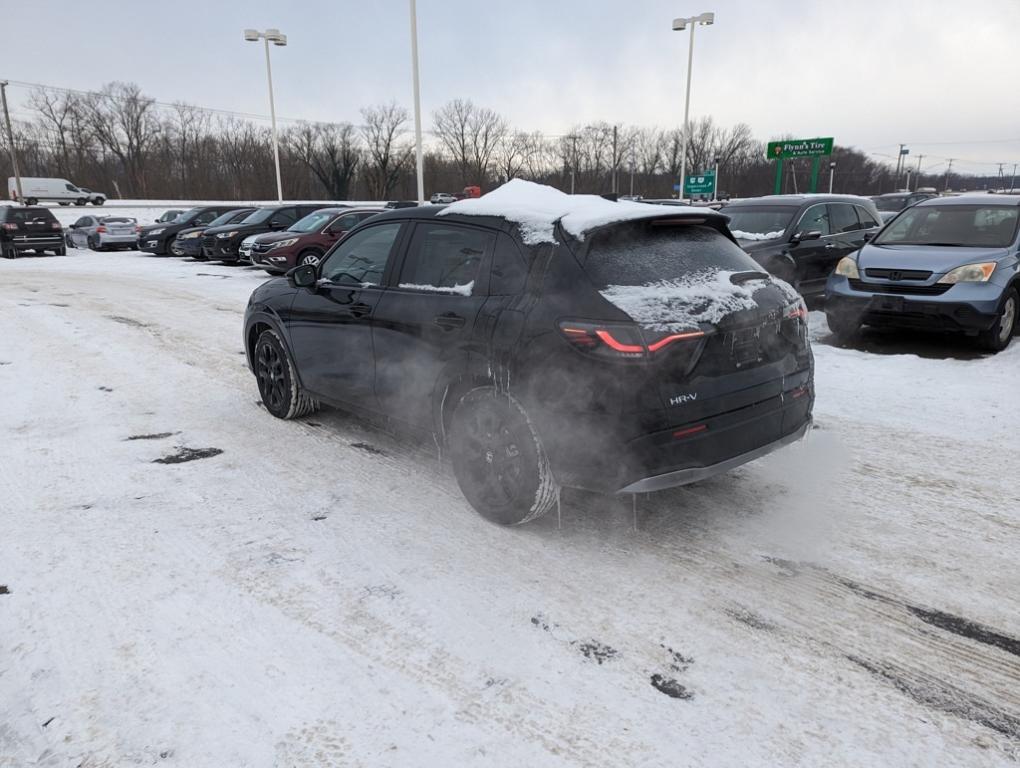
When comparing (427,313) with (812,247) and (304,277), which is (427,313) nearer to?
(304,277)

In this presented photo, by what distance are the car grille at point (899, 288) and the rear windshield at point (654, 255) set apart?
4.50m

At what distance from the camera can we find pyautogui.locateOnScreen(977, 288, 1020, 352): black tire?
23.0 feet

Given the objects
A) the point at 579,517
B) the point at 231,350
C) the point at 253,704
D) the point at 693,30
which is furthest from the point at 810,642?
the point at 693,30

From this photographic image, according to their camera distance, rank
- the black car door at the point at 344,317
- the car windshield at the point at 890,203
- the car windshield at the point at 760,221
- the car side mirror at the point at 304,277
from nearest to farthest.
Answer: the black car door at the point at 344,317 → the car side mirror at the point at 304,277 → the car windshield at the point at 760,221 → the car windshield at the point at 890,203

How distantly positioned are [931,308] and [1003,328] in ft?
3.05

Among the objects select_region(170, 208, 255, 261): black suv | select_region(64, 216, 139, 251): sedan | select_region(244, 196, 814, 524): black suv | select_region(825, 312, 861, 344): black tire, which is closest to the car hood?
select_region(825, 312, 861, 344): black tire

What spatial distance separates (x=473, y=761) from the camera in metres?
2.08

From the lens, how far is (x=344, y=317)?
4430mm

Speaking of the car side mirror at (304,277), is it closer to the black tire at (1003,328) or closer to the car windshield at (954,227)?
the black tire at (1003,328)

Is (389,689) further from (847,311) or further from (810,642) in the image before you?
(847,311)

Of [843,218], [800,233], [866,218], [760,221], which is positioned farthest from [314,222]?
[866,218]

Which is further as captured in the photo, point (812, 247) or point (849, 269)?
point (812, 247)

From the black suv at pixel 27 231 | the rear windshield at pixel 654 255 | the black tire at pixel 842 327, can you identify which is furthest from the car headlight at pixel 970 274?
the black suv at pixel 27 231

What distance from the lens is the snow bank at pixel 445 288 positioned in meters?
3.58
